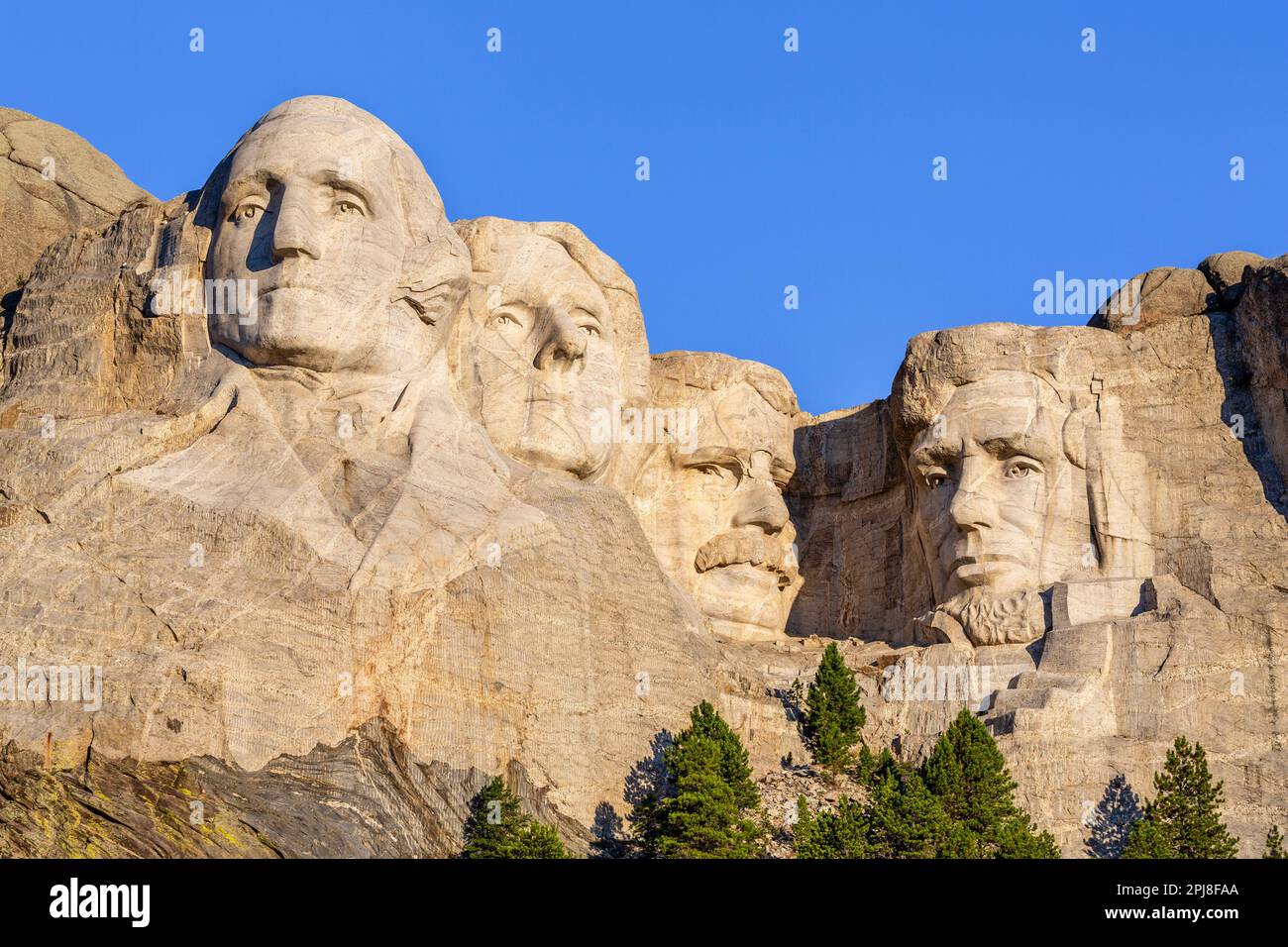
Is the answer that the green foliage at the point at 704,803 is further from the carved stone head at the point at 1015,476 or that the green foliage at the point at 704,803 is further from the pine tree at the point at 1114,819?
the carved stone head at the point at 1015,476

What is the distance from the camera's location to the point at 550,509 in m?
29.3

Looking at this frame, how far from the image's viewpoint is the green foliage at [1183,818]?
26.9 meters

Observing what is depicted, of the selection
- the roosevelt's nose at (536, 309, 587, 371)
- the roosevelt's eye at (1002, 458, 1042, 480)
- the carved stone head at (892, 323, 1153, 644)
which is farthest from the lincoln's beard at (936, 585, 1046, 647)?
the roosevelt's nose at (536, 309, 587, 371)

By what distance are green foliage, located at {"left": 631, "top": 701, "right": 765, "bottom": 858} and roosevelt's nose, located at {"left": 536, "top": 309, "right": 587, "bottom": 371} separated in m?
5.85

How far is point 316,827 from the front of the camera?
25.8 metres

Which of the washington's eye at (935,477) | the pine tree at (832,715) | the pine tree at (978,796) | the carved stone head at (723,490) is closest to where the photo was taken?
the pine tree at (978,796)

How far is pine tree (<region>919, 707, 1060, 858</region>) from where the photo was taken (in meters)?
26.7

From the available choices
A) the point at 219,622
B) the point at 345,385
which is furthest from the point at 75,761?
the point at 345,385

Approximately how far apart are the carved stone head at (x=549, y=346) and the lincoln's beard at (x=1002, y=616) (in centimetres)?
422

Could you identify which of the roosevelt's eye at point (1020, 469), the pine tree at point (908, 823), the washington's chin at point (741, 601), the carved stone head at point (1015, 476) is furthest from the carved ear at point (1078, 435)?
the pine tree at point (908, 823)

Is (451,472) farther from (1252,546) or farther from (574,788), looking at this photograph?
(1252,546)

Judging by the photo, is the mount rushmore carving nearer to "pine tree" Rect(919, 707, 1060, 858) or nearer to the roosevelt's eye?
the roosevelt's eye

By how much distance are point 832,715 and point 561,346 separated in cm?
532
